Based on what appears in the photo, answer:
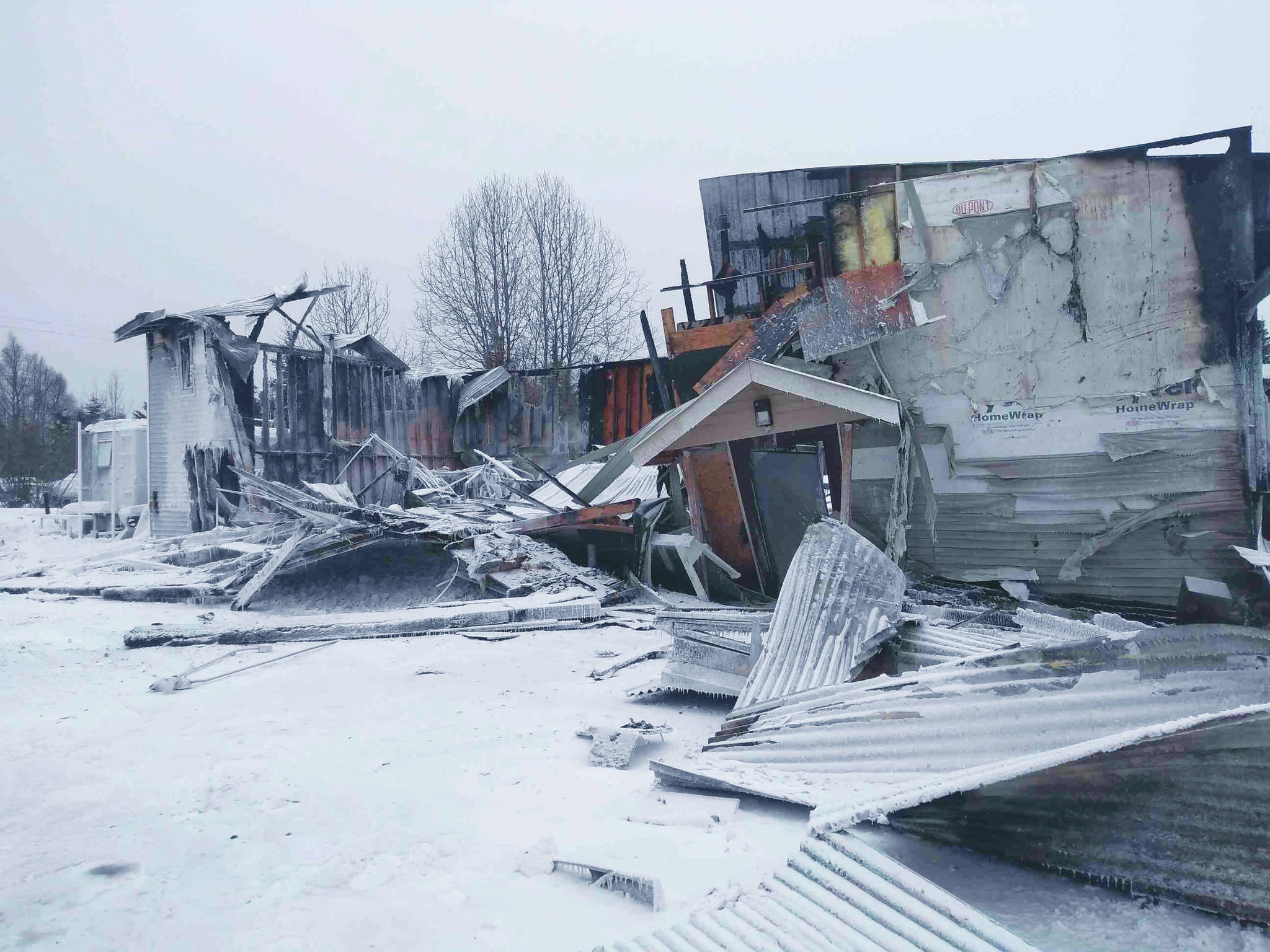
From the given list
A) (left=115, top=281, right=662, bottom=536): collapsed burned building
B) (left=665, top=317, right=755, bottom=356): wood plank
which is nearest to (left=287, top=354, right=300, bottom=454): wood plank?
(left=115, top=281, right=662, bottom=536): collapsed burned building

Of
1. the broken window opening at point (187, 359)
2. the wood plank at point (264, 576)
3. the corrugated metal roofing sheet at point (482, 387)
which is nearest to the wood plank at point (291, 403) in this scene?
the broken window opening at point (187, 359)

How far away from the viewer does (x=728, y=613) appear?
6.72 metres

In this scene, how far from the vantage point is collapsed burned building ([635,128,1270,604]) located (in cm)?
745

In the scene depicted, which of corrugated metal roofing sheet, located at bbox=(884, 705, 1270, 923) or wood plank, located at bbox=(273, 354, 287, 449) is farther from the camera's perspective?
wood plank, located at bbox=(273, 354, 287, 449)

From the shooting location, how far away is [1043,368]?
8.12 metres

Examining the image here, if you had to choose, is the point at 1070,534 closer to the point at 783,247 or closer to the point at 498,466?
the point at 783,247

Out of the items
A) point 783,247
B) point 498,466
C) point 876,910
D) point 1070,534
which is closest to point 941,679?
point 876,910

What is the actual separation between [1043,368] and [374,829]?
7498 millimetres

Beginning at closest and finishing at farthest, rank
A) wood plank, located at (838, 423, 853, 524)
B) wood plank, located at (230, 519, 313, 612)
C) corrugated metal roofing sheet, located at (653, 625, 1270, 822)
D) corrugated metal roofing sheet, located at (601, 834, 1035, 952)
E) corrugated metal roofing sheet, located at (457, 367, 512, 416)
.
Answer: corrugated metal roofing sheet, located at (601, 834, 1035, 952)
corrugated metal roofing sheet, located at (653, 625, 1270, 822)
wood plank, located at (838, 423, 853, 524)
wood plank, located at (230, 519, 313, 612)
corrugated metal roofing sheet, located at (457, 367, 512, 416)

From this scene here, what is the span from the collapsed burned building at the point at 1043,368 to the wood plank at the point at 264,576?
190 inches

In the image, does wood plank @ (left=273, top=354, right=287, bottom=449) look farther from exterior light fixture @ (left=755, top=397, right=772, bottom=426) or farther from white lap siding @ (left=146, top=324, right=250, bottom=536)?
exterior light fixture @ (left=755, top=397, right=772, bottom=426)

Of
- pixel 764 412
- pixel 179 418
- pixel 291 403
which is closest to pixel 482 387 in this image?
pixel 291 403

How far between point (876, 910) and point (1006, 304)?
7.41 m

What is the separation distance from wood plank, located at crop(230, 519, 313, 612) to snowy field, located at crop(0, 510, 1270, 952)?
3125 millimetres
